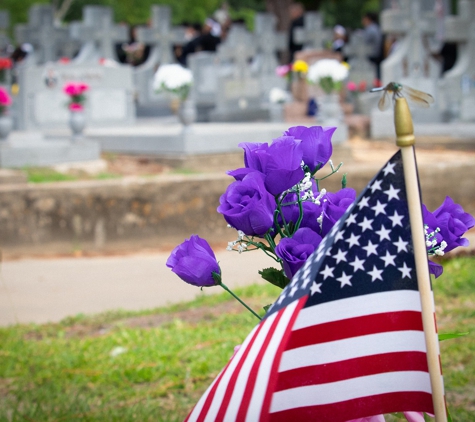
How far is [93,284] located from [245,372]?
4.75 meters

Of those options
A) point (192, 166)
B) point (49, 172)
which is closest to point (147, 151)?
point (192, 166)

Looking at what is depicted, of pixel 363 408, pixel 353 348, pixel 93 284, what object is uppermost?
pixel 353 348

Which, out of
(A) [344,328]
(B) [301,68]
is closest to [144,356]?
(A) [344,328]

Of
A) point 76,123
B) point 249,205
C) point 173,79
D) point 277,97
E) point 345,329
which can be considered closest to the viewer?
point 345,329

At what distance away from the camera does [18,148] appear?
8078 millimetres

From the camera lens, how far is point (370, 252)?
4.24 feet

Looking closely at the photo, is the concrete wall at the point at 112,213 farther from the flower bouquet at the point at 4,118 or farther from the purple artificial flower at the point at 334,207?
the purple artificial flower at the point at 334,207

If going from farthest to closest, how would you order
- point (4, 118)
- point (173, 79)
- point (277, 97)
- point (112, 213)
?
point (277, 97) < point (173, 79) < point (4, 118) < point (112, 213)

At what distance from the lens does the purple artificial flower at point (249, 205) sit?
4.85 feet

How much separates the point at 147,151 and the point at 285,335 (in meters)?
8.17

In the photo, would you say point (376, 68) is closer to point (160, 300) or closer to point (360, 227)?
point (160, 300)

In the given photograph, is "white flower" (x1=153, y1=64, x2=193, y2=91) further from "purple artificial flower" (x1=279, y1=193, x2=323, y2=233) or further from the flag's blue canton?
the flag's blue canton

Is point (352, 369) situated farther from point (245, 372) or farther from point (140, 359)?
point (140, 359)

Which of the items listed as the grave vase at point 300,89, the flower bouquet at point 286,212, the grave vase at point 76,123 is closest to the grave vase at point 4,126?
the grave vase at point 76,123
